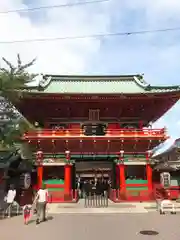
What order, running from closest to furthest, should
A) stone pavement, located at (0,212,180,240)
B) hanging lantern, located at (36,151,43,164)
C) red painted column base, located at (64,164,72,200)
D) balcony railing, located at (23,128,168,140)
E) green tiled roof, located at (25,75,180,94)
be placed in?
stone pavement, located at (0,212,180,240), red painted column base, located at (64,164,72,200), balcony railing, located at (23,128,168,140), hanging lantern, located at (36,151,43,164), green tiled roof, located at (25,75,180,94)

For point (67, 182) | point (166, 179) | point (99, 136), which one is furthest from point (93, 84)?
point (166, 179)

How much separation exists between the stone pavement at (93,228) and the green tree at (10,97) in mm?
4455

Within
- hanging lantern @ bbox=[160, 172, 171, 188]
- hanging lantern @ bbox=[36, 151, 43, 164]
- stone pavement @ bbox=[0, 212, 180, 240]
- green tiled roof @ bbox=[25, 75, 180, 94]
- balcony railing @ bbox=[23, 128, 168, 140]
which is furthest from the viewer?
green tiled roof @ bbox=[25, 75, 180, 94]

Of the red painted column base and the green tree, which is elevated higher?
the green tree

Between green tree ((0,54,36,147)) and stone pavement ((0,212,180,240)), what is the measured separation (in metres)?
4.45

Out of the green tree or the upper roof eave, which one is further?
the upper roof eave

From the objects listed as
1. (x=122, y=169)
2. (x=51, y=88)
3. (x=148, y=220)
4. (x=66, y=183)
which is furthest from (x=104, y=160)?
(x=148, y=220)

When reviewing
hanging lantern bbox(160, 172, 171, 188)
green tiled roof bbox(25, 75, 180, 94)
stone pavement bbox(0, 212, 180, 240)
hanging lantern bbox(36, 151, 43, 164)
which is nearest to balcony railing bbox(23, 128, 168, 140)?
hanging lantern bbox(36, 151, 43, 164)

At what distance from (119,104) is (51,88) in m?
8.33

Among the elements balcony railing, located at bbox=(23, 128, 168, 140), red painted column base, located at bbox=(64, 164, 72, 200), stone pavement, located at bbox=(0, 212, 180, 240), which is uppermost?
balcony railing, located at bbox=(23, 128, 168, 140)

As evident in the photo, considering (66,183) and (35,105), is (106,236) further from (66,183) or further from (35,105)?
(35,105)

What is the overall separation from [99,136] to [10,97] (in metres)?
11.1

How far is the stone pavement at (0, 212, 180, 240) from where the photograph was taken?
1048cm

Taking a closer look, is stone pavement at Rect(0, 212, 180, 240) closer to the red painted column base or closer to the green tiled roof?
the red painted column base
